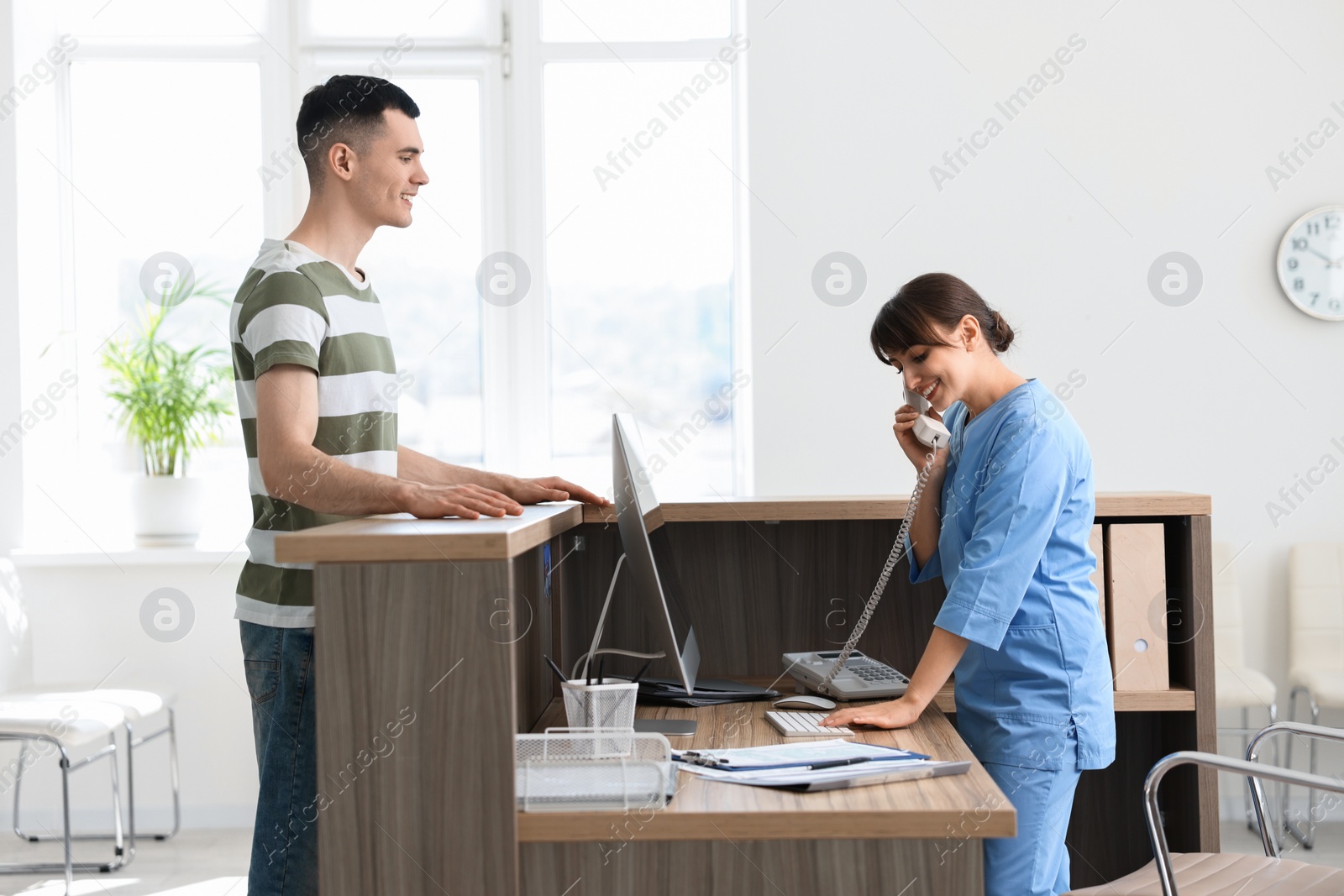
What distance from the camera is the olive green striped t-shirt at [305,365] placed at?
58.2 inches

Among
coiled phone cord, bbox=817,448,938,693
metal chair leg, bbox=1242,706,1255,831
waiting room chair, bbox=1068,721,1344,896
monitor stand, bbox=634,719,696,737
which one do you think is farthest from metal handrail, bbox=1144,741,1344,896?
metal chair leg, bbox=1242,706,1255,831

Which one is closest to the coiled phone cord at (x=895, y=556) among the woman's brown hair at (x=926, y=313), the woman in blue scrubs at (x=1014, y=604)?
the woman in blue scrubs at (x=1014, y=604)

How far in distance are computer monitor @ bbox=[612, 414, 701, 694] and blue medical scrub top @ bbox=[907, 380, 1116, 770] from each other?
40 cm

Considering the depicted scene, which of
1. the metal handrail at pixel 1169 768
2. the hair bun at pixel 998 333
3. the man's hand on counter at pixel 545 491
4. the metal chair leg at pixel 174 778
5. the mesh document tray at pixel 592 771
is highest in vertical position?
the hair bun at pixel 998 333

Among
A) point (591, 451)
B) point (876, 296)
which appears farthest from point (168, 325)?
point (876, 296)

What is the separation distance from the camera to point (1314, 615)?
3508mm

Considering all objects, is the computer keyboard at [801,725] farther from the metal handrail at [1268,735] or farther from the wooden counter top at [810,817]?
the metal handrail at [1268,735]

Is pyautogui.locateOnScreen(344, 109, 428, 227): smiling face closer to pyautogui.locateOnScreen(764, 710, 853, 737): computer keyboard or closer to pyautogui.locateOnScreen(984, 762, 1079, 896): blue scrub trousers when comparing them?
pyautogui.locateOnScreen(764, 710, 853, 737): computer keyboard

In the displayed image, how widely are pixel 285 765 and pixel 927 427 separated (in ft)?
3.72

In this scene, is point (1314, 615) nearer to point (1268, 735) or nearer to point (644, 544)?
point (1268, 735)

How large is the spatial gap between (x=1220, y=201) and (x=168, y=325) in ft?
12.4

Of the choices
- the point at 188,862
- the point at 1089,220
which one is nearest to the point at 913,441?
the point at 1089,220

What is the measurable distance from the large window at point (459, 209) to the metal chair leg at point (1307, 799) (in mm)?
1924

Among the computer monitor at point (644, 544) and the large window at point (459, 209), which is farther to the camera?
the large window at point (459, 209)
